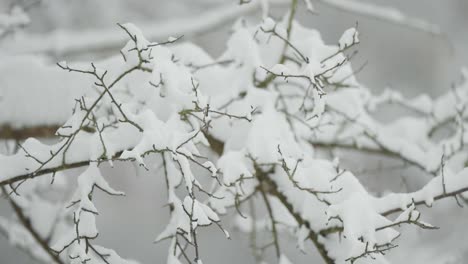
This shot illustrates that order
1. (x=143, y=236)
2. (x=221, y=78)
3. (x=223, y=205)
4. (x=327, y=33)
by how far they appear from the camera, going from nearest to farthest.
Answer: (x=223, y=205), (x=221, y=78), (x=143, y=236), (x=327, y=33)

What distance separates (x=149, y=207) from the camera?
10.4 m

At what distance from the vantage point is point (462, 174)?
1877 millimetres

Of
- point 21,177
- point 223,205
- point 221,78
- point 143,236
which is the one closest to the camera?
point 21,177

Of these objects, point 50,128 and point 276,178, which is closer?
point 276,178

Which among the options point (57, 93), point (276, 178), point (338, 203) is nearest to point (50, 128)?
point (57, 93)

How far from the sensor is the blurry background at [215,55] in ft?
20.9

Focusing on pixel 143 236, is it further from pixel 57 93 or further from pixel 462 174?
pixel 462 174

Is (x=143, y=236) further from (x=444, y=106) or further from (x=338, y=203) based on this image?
(x=338, y=203)

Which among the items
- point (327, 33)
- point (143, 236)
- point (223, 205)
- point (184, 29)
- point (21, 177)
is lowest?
point (21, 177)

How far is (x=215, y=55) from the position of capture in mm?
10617

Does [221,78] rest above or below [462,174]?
above

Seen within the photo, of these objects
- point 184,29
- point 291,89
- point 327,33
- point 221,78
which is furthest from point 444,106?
point 327,33

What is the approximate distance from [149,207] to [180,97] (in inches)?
348

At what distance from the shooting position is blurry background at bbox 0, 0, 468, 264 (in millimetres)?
6379
